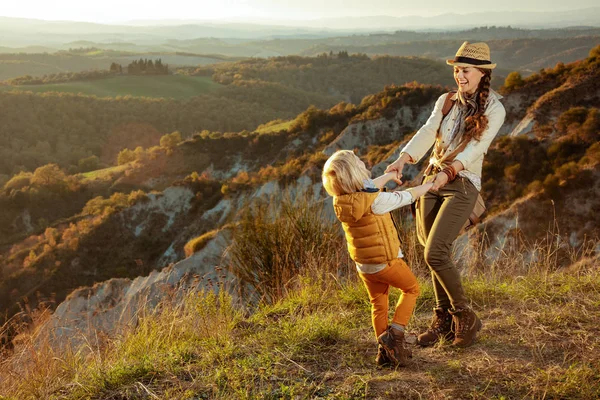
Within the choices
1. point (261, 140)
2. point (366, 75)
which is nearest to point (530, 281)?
point (261, 140)

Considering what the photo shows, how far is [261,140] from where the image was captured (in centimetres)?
5269

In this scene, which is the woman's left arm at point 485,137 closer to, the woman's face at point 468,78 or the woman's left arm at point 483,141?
the woman's left arm at point 483,141

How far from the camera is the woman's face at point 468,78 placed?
319cm

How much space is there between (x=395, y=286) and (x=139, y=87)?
14388 cm

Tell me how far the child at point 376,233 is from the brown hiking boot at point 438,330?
0.32 m

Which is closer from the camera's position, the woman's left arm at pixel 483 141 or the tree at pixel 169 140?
the woman's left arm at pixel 483 141

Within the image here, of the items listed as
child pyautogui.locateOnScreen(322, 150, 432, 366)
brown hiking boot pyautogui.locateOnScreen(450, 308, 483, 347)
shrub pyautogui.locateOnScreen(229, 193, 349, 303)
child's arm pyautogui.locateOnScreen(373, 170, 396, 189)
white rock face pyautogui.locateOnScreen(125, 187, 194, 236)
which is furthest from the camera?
white rock face pyautogui.locateOnScreen(125, 187, 194, 236)

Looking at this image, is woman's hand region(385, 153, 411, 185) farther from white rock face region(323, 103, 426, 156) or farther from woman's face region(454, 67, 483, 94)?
white rock face region(323, 103, 426, 156)

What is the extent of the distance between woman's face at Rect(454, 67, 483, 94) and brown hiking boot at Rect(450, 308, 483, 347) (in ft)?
5.12

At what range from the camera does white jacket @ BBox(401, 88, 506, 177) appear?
3.21m

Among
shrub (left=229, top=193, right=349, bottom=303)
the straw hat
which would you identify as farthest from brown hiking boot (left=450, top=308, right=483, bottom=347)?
shrub (left=229, top=193, right=349, bottom=303)

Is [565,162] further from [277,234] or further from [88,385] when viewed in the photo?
[88,385]

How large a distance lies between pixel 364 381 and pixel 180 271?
15.2 meters

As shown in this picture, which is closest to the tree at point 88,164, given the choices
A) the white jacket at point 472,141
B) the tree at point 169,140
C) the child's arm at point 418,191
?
the tree at point 169,140
